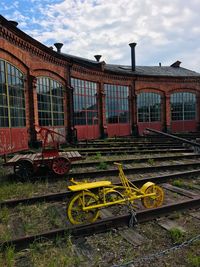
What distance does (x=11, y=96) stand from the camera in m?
13.7

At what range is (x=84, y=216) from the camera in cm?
472

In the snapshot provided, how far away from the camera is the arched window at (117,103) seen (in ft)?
85.2

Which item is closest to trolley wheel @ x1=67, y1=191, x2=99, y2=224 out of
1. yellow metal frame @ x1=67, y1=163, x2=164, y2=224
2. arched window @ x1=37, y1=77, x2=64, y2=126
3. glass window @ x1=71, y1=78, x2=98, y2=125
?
yellow metal frame @ x1=67, y1=163, x2=164, y2=224

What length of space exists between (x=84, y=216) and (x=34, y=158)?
3.76m

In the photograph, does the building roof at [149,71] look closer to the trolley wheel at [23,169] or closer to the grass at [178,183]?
the trolley wheel at [23,169]

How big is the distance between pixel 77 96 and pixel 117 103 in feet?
20.3

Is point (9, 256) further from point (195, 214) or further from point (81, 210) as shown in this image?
point (195, 214)

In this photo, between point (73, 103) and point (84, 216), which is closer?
point (84, 216)

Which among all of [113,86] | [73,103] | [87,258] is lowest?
[87,258]

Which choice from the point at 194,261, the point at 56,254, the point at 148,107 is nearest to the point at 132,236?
the point at 194,261

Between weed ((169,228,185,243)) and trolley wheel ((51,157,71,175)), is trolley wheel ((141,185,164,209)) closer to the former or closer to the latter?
weed ((169,228,185,243))

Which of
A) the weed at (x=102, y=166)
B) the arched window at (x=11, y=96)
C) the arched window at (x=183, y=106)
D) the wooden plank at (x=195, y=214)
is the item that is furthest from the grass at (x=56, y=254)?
the arched window at (x=183, y=106)

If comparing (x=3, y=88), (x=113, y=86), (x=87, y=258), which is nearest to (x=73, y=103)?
(x=113, y=86)

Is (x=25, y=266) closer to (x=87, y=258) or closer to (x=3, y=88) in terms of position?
(x=87, y=258)
